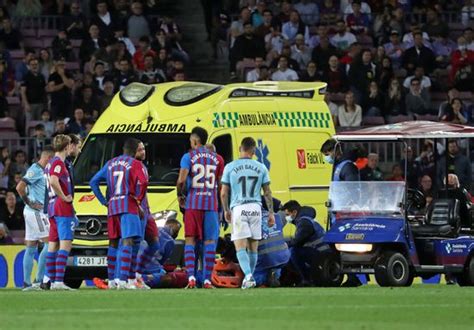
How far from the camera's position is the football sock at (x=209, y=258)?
22594mm

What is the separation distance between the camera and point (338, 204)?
2361 cm

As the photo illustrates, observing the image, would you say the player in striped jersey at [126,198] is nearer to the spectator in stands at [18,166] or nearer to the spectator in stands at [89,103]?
the spectator in stands at [18,166]

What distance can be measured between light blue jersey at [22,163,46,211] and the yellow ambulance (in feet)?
1.76

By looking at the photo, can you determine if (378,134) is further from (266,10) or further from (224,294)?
(266,10)

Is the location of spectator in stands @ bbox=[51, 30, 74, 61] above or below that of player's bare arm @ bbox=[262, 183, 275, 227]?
above

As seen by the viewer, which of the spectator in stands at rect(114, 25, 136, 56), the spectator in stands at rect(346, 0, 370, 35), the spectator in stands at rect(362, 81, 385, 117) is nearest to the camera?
A: the spectator in stands at rect(362, 81, 385, 117)

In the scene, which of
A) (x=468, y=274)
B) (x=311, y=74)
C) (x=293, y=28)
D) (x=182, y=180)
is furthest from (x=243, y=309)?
(x=293, y=28)

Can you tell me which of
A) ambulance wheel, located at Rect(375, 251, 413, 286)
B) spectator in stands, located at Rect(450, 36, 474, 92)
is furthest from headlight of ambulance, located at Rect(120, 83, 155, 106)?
spectator in stands, located at Rect(450, 36, 474, 92)

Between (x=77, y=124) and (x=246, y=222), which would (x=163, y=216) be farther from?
(x=77, y=124)

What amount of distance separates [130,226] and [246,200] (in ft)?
5.00

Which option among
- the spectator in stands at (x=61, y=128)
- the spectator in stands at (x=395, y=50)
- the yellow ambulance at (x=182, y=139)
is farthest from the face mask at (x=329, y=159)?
the spectator in stands at (x=395, y=50)

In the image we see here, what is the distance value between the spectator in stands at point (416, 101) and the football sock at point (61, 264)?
42.6ft

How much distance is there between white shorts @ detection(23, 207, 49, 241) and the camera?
2380 centimetres

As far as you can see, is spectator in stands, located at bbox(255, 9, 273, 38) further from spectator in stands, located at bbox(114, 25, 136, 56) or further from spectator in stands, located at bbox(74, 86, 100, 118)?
spectator in stands, located at bbox(74, 86, 100, 118)
